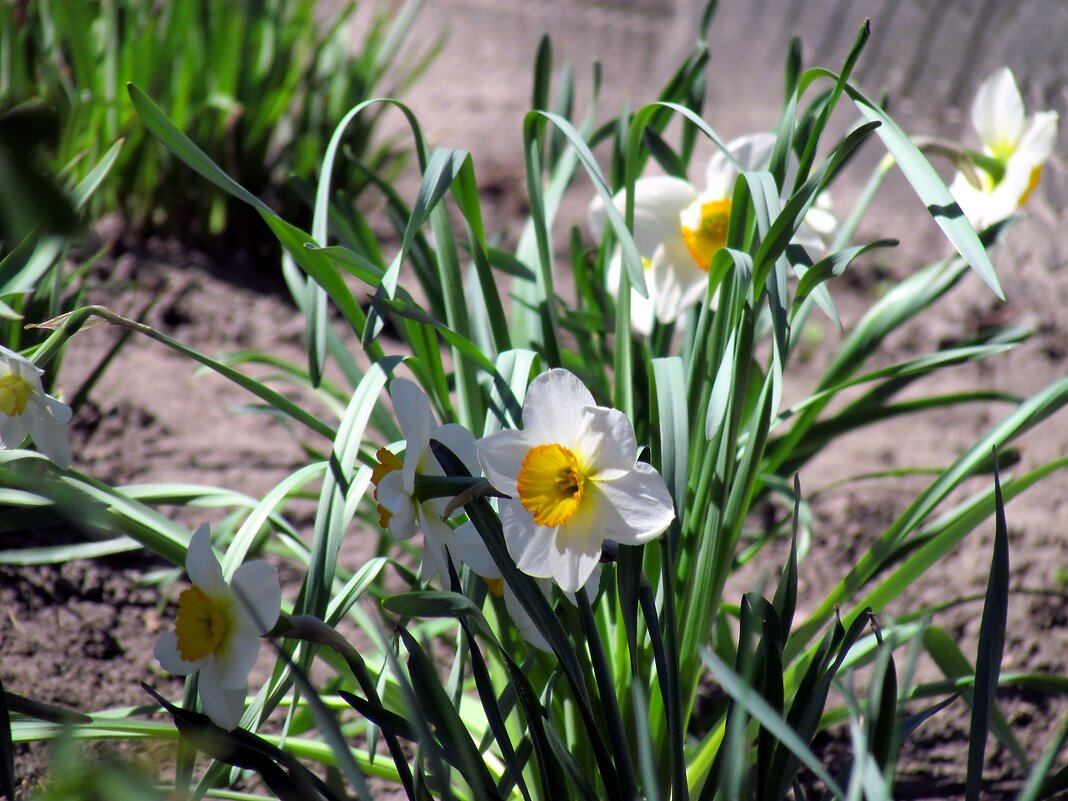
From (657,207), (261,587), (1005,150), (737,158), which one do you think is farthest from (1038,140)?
(261,587)

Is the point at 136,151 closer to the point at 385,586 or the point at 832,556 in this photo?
the point at 385,586

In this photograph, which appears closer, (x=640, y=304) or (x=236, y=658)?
(x=236, y=658)

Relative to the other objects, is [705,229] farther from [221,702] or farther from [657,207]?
[221,702]

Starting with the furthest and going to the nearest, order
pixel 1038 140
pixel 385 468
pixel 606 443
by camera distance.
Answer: pixel 1038 140
pixel 385 468
pixel 606 443

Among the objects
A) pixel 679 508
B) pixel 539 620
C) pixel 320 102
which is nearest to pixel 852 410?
pixel 679 508

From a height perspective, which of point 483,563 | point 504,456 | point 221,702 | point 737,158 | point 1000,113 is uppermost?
point 1000,113

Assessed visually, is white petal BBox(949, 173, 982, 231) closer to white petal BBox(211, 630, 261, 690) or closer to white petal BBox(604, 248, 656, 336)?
white petal BBox(604, 248, 656, 336)
